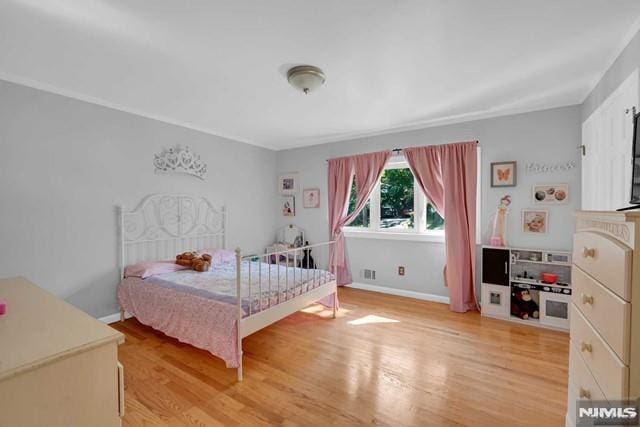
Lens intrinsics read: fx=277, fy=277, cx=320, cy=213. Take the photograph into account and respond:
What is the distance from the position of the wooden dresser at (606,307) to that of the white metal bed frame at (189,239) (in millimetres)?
2007

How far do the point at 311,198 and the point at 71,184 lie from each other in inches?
120

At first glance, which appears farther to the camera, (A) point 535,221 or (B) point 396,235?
(B) point 396,235

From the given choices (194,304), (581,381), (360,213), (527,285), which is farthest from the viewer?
(360,213)

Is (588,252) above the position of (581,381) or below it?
above

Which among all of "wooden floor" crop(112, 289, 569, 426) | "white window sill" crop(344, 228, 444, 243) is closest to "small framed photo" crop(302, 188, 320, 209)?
"white window sill" crop(344, 228, 444, 243)

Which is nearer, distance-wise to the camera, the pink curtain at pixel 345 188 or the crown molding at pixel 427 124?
the crown molding at pixel 427 124

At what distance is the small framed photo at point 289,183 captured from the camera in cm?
488

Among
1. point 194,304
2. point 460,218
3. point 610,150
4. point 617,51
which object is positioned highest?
point 617,51

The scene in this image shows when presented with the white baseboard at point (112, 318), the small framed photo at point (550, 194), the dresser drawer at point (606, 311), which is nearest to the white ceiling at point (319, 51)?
the small framed photo at point (550, 194)

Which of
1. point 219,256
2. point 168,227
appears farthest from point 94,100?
point 219,256

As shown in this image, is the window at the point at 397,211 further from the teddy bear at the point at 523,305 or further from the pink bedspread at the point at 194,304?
the pink bedspread at the point at 194,304

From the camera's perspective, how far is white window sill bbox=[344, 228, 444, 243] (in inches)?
146

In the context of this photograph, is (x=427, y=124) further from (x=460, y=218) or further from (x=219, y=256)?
(x=219, y=256)

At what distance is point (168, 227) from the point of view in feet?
11.5
